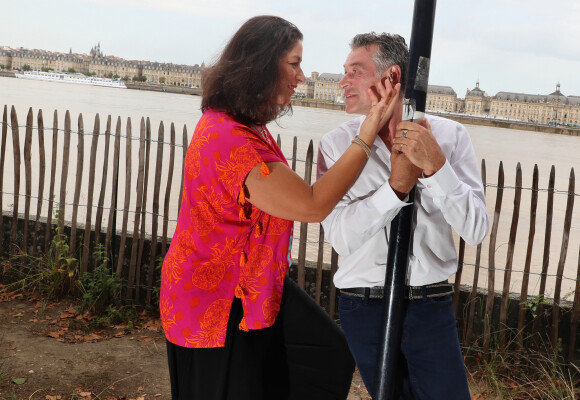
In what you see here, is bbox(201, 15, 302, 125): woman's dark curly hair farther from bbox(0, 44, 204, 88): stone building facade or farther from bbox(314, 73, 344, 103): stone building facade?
bbox(0, 44, 204, 88): stone building facade

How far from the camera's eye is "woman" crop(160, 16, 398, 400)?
1775 mm

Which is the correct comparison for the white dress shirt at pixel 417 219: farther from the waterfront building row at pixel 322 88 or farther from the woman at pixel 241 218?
the waterfront building row at pixel 322 88

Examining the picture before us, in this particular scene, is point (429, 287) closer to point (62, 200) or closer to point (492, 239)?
point (492, 239)

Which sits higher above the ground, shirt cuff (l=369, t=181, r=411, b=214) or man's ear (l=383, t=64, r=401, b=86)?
man's ear (l=383, t=64, r=401, b=86)

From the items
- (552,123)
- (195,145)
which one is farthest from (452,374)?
(552,123)

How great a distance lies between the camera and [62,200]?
5.46m

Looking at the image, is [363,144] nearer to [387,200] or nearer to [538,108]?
[387,200]

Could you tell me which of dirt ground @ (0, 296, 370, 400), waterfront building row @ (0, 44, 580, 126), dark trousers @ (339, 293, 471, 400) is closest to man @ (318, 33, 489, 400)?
dark trousers @ (339, 293, 471, 400)

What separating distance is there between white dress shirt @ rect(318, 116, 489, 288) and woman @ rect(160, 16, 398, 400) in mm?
137

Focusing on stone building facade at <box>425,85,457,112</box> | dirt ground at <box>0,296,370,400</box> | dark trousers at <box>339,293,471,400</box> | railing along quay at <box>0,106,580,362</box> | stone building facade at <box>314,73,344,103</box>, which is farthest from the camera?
stone building facade at <box>425,85,457,112</box>

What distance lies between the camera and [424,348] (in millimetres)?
1883

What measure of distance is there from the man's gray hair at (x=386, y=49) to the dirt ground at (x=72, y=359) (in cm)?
257

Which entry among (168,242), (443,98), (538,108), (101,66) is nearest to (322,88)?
(443,98)

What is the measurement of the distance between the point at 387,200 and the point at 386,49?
62 centimetres
